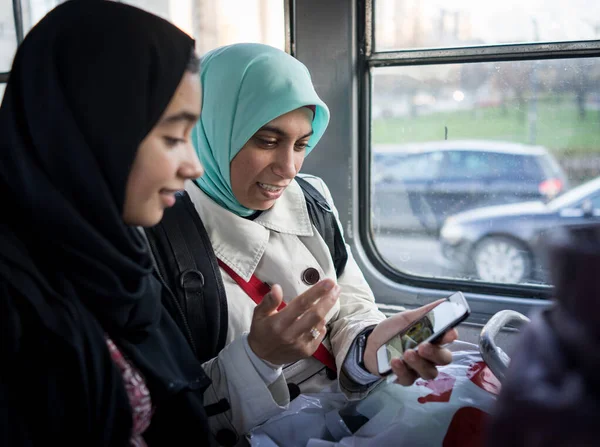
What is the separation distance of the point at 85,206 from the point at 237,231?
72cm

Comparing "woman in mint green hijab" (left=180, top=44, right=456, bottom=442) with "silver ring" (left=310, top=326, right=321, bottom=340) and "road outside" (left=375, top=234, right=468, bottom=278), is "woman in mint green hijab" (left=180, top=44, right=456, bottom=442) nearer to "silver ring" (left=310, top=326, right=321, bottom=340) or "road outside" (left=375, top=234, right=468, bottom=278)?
"silver ring" (left=310, top=326, right=321, bottom=340)

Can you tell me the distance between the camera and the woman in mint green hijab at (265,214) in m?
1.79

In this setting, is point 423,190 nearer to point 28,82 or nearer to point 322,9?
point 322,9

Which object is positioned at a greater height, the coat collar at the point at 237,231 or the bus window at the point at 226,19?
the bus window at the point at 226,19

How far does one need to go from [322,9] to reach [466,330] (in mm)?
1570

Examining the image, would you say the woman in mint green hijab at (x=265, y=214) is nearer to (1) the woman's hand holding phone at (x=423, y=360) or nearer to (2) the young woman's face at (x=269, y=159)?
(2) the young woman's face at (x=269, y=159)

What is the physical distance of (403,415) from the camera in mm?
1617

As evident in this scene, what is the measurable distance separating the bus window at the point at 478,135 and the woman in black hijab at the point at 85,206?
1649 millimetres

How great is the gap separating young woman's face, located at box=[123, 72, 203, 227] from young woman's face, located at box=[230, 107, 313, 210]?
1.72 ft

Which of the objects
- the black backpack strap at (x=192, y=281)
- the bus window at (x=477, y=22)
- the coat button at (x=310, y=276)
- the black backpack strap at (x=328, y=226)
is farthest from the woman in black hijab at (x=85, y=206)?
the bus window at (x=477, y=22)

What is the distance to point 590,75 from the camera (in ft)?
8.05

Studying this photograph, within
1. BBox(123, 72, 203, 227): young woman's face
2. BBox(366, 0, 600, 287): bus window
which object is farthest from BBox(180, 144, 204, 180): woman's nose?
BBox(366, 0, 600, 287): bus window

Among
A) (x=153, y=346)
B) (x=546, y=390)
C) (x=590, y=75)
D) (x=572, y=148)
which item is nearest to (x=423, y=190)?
(x=572, y=148)

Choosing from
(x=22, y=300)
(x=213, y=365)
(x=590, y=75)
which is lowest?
(x=213, y=365)
